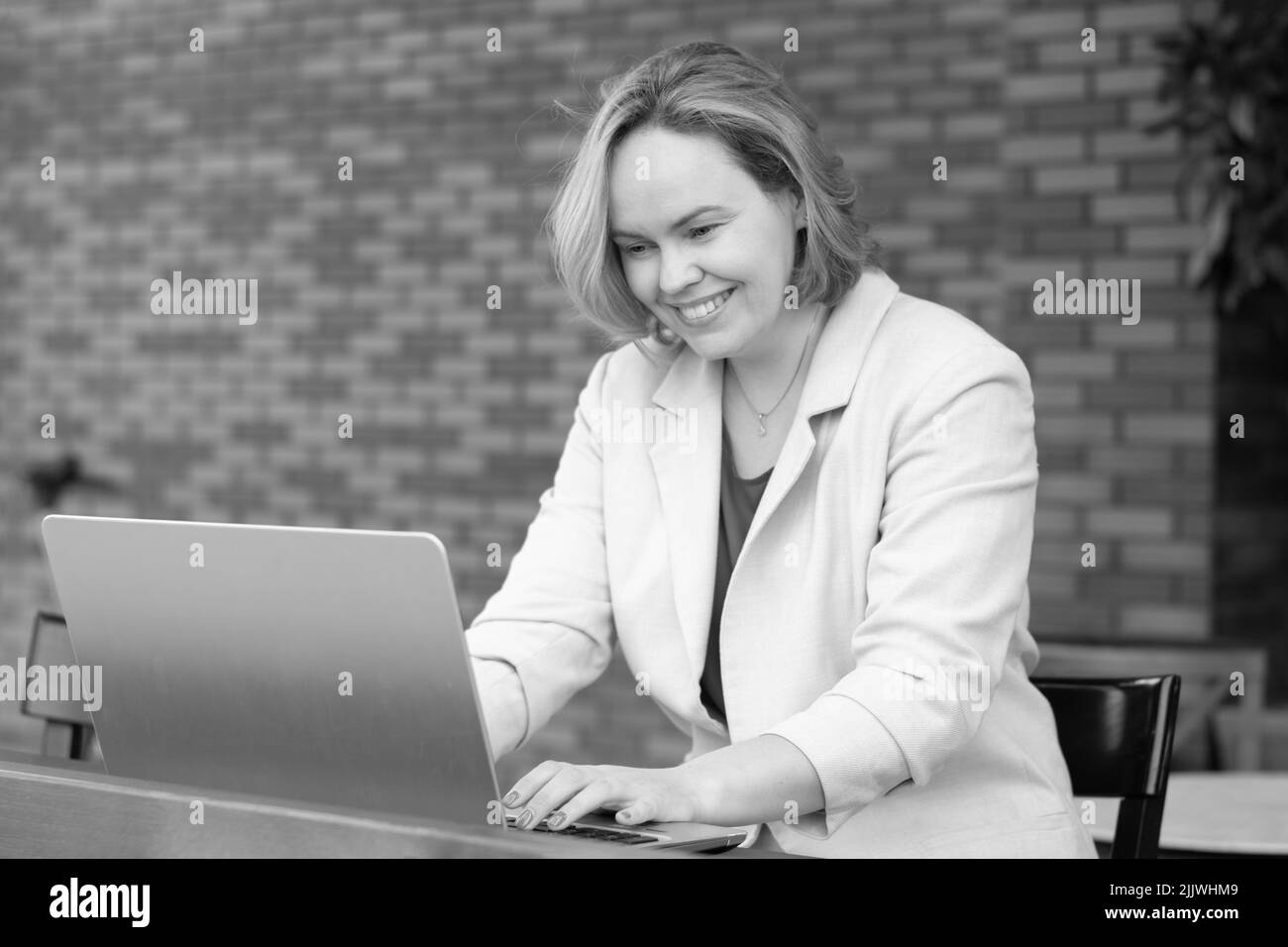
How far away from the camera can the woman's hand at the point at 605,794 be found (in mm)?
1390

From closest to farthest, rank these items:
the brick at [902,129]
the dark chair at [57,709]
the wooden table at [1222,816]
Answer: the wooden table at [1222,816] < the dark chair at [57,709] < the brick at [902,129]

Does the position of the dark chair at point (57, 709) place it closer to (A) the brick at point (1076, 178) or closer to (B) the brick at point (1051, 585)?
(B) the brick at point (1051, 585)

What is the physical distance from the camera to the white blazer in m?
1.64

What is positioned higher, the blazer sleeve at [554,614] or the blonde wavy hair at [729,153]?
the blonde wavy hair at [729,153]

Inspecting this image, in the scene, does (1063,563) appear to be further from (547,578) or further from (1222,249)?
(547,578)

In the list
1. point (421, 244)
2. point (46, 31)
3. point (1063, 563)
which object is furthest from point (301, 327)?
point (1063, 563)

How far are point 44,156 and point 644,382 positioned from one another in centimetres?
459

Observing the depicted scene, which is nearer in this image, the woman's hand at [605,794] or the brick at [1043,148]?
the woman's hand at [605,794]

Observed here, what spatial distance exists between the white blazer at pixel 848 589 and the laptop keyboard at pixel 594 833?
0.22 m

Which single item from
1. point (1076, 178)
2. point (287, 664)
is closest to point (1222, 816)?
point (287, 664)

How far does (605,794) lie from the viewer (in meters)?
1.40

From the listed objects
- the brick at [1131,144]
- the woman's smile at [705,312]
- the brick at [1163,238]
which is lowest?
the woman's smile at [705,312]

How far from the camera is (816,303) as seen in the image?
81.1 inches

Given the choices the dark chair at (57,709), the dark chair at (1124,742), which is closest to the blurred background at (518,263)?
the dark chair at (1124,742)
